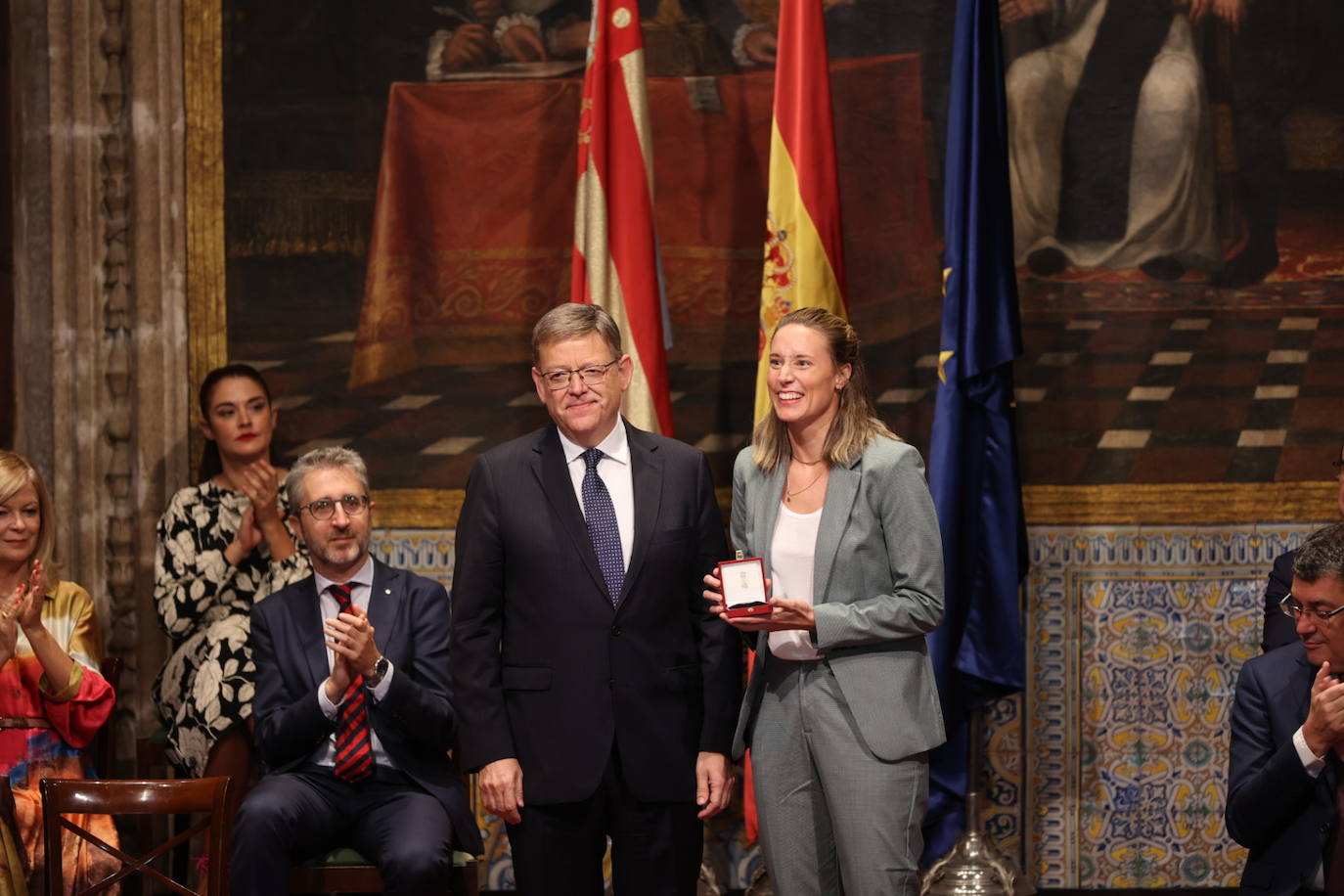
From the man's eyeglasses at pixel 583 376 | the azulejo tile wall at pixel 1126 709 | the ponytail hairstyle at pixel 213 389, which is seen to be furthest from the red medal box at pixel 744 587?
the ponytail hairstyle at pixel 213 389

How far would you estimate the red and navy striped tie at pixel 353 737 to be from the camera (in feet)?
12.0

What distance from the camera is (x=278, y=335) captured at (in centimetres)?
502

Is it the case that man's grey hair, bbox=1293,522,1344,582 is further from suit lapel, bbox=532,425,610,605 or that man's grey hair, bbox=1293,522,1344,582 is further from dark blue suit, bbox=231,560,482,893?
dark blue suit, bbox=231,560,482,893

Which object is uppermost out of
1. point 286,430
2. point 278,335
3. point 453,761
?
point 278,335

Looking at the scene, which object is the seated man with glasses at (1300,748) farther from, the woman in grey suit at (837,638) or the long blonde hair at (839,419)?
the long blonde hair at (839,419)

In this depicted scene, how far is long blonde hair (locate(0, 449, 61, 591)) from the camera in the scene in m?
3.94

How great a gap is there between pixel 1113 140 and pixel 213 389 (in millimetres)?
3112

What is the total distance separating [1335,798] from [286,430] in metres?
3.49

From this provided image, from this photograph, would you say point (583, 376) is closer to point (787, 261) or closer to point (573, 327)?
point (573, 327)

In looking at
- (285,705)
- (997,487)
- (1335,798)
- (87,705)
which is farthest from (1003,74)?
(87,705)

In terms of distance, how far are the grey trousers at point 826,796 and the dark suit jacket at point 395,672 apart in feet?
3.08

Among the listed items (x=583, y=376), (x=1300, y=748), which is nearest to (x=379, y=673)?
(x=583, y=376)

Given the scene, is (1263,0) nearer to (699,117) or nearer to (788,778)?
(699,117)

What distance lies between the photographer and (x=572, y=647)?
3072 mm
